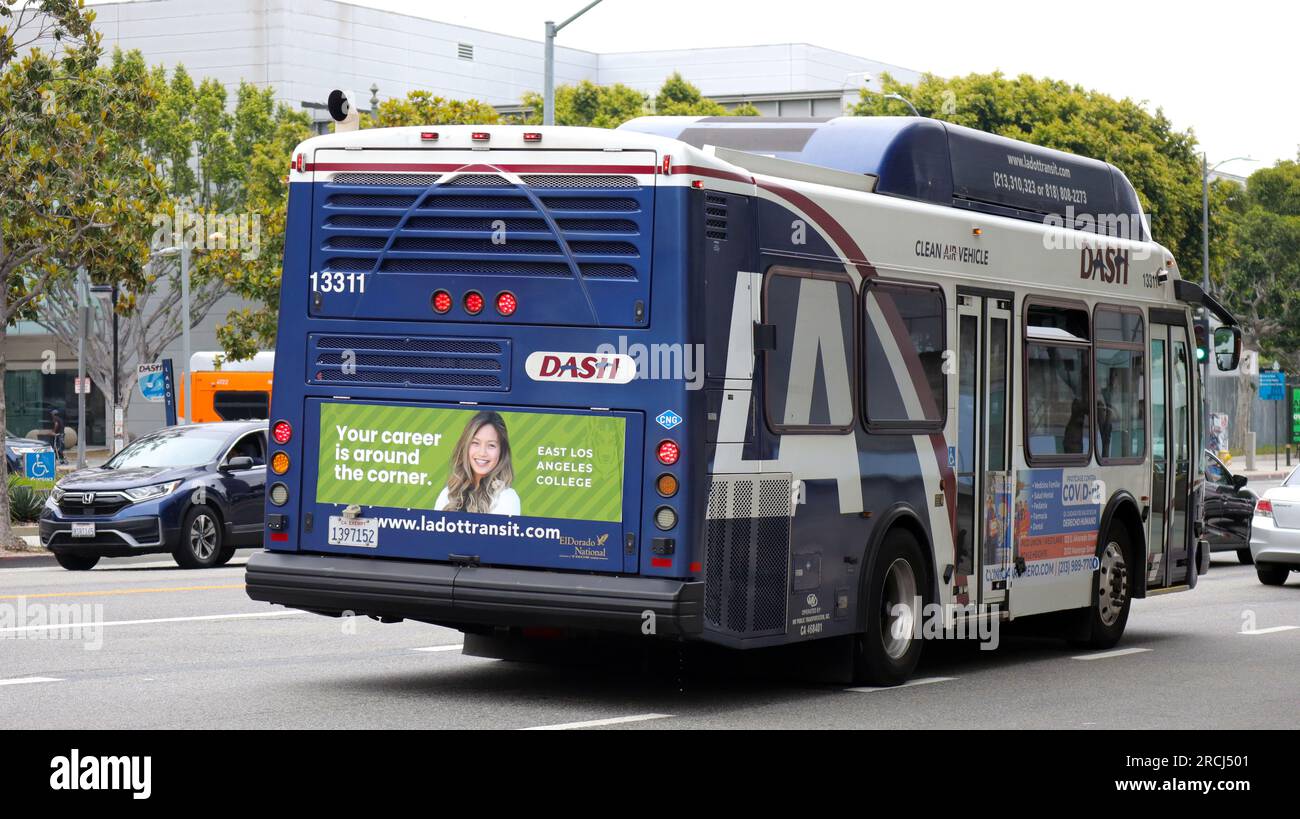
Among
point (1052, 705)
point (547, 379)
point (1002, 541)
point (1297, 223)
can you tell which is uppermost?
point (1297, 223)

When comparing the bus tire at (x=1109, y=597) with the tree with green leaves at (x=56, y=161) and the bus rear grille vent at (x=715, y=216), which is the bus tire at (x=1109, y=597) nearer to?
the bus rear grille vent at (x=715, y=216)

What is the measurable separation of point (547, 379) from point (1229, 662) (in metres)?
6.27

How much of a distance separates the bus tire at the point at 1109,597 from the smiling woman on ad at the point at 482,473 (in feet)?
19.4

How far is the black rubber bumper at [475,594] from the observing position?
943 cm

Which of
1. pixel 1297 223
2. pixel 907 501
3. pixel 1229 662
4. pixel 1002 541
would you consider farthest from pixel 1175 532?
pixel 1297 223

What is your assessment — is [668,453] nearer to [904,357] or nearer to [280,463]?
[280,463]

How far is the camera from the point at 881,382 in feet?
36.7

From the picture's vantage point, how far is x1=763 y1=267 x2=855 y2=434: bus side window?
10.1m

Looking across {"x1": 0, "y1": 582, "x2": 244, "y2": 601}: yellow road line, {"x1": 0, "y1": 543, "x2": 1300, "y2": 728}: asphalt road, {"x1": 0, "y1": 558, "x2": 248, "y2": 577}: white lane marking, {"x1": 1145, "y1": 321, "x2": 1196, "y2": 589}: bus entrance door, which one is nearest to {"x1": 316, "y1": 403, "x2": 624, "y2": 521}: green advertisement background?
{"x1": 0, "y1": 543, "x2": 1300, "y2": 728}: asphalt road

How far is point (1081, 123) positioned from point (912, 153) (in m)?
42.1

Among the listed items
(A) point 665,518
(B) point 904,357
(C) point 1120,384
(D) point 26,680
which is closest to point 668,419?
(A) point 665,518

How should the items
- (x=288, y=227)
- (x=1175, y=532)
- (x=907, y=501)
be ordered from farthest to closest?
(x=1175, y=532), (x=907, y=501), (x=288, y=227)

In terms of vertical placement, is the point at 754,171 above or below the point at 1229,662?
above

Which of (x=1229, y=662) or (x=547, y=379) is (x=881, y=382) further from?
(x=1229, y=662)
